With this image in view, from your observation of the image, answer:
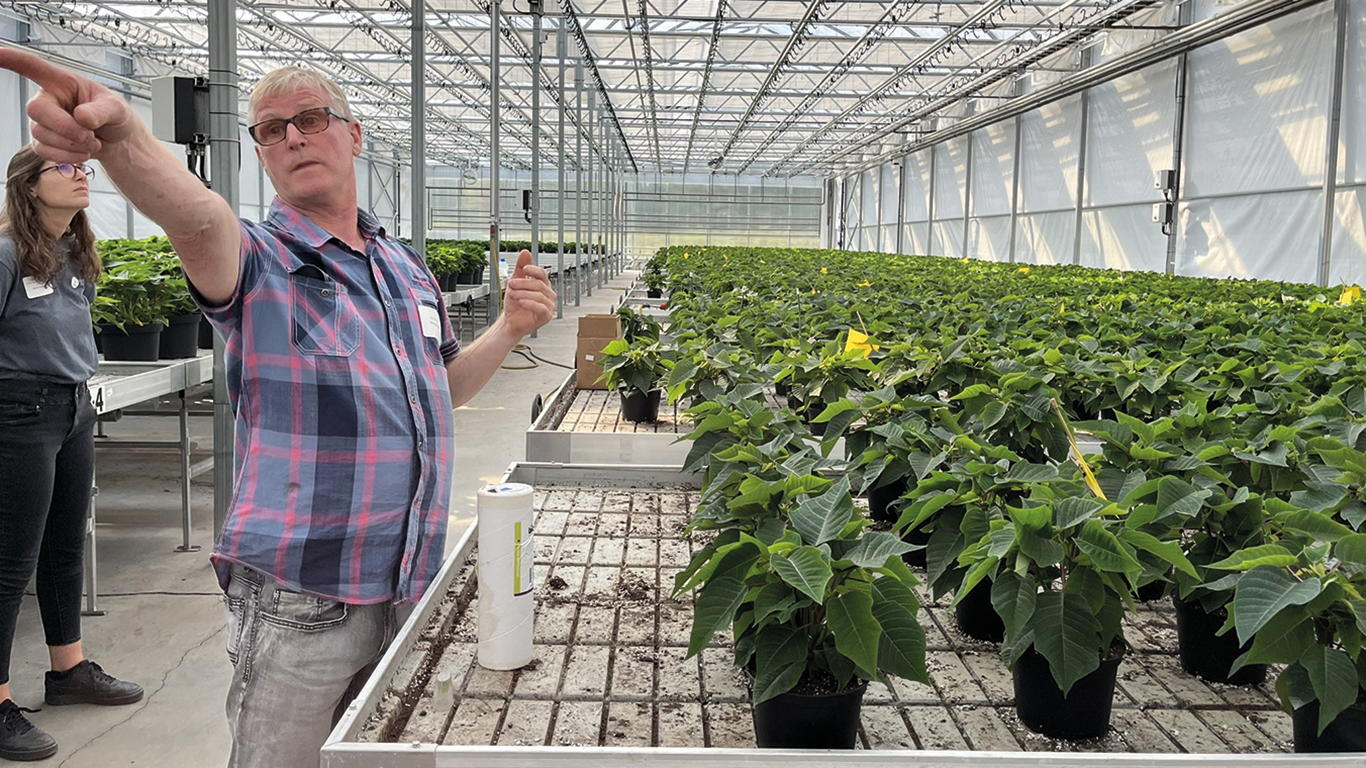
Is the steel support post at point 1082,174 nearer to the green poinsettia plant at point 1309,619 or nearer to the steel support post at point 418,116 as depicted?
the steel support post at point 418,116

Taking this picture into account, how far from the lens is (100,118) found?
1.06 meters

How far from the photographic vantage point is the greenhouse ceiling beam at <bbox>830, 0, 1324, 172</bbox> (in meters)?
12.8

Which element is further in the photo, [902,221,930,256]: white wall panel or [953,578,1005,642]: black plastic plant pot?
[902,221,930,256]: white wall panel

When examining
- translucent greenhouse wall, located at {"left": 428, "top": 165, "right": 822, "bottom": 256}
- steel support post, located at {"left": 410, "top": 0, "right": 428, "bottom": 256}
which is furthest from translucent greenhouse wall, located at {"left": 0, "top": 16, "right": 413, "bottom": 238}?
translucent greenhouse wall, located at {"left": 428, "top": 165, "right": 822, "bottom": 256}

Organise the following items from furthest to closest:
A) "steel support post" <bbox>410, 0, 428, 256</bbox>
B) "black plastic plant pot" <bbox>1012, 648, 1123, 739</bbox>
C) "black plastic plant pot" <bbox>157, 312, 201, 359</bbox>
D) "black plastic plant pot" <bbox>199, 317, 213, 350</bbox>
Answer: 1. "steel support post" <bbox>410, 0, 428, 256</bbox>
2. "black plastic plant pot" <bbox>199, 317, 213, 350</bbox>
3. "black plastic plant pot" <bbox>157, 312, 201, 359</bbox>
4. "black plastic plant pot" <bbox>1012, 648, 1123, 739</bbox>

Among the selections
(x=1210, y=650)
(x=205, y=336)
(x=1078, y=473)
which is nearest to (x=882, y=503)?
(x=1078, y=473)

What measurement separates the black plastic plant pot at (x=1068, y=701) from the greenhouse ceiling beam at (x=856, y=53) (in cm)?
1429

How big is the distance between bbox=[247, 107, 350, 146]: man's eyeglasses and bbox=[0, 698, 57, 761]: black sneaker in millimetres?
2530

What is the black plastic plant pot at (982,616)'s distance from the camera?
2004 mm

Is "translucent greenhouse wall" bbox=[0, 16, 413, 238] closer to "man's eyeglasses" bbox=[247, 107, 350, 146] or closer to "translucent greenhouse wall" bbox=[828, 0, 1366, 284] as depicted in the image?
"man's eyeglasses" bbox=[247, 107, 350, 146]

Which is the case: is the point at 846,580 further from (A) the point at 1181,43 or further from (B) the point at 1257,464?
(A) the point at 1181,43


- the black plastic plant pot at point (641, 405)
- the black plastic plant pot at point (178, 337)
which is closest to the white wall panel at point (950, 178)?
the black plastic plant pot at point (178, 337)

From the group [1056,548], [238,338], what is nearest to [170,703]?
[238,338]

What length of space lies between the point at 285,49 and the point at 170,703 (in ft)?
62.1
